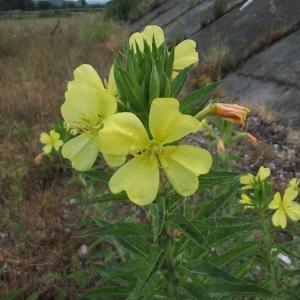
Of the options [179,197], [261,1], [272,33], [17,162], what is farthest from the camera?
[261,1]

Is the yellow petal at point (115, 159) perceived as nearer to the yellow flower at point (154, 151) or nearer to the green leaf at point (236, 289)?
the yellow flower at point (154, 151)

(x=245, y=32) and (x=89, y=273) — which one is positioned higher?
(x=89, y=273)

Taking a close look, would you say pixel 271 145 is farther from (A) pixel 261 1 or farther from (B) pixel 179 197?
(A) pixel 261 1

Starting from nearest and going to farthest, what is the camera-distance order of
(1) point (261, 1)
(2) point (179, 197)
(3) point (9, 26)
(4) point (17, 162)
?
(2) point (179, 197) < (4) point (17, 162) < (1) point (261, 1) < (3) point (9, 26)

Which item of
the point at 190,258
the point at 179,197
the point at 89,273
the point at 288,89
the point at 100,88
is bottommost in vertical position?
the point at 288,89

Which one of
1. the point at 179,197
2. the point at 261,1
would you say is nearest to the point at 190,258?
the point at 179,197

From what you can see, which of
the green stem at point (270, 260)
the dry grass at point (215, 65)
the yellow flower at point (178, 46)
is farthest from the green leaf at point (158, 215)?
the dry grass at point (215, 65)

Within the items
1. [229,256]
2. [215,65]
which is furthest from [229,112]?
[215,65]

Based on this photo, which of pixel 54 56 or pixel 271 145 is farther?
pixel 54 56
